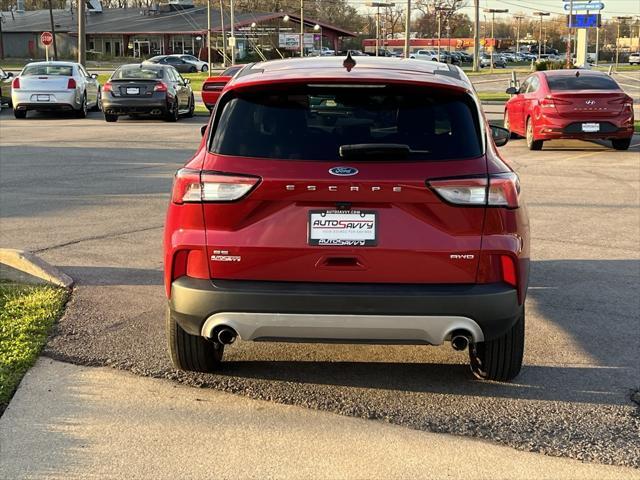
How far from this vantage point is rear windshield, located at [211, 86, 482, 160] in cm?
445

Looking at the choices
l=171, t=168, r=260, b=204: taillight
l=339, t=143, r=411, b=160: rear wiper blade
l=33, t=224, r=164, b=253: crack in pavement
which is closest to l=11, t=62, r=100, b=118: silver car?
l=33, t=224, r=164, b=253: crack in pavement

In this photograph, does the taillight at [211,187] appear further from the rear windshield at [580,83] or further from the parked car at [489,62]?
the parked car at [489,62]

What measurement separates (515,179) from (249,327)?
1564 mm

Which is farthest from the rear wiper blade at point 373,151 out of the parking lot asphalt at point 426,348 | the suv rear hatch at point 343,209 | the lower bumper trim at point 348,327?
the parking lot asphalt at point 426,348

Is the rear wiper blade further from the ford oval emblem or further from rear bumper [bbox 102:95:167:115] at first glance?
rear bumper [bbox 102:95:167:115]

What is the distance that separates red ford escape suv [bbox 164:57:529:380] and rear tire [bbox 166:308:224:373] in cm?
37

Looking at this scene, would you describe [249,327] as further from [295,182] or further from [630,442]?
[630,442]

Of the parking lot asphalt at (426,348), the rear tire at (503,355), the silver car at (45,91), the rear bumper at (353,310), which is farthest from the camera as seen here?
the silver car at (45,91)

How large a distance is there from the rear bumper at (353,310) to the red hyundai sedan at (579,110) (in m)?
13.1

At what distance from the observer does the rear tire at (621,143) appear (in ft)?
57.2

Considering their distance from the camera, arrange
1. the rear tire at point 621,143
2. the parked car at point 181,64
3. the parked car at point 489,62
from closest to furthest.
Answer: the rear tire at point 621,143, the parked car at point 181,64, the parked car at point 489,62

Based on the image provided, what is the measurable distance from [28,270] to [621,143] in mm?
13715

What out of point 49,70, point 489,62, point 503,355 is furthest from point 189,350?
point 489,62

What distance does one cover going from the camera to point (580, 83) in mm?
17484
